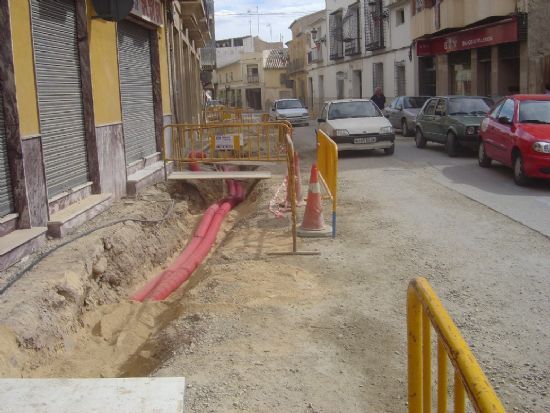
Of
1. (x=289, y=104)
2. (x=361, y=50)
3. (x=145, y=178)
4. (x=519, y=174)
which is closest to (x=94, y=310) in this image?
(x=145, y=178)

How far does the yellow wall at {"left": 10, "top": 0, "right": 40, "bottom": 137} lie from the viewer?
6.67m

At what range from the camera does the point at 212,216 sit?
35.1 ft

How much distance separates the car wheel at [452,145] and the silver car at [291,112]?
59.8 feet

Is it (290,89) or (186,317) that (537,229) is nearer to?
(186,317)

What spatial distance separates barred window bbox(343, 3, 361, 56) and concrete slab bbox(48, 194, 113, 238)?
113 feet

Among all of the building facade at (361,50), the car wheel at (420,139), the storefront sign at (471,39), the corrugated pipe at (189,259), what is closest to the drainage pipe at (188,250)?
the corrugated pipe at (189,259)

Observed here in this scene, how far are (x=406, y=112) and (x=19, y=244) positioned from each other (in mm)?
19333

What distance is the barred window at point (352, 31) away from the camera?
136ft

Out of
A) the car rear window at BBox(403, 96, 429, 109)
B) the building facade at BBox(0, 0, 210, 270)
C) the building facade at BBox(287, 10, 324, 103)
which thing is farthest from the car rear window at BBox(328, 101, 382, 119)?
the building facade at BBox(287, 10, 324, 103)

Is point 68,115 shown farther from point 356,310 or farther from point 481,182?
point 481,182

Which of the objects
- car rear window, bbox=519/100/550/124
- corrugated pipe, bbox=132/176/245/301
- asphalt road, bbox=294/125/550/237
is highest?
car rear window, bbox=519/100/550/124

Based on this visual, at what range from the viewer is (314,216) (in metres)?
8.23

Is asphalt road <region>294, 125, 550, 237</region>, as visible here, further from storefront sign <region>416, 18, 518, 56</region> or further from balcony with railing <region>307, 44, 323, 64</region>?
balcony with railing <region>307, 44, 323, 64</region>

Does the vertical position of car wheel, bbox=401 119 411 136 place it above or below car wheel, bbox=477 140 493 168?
above
